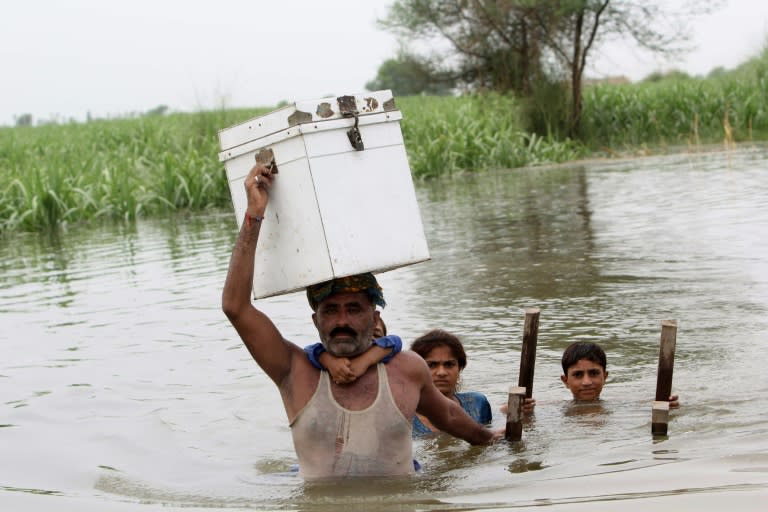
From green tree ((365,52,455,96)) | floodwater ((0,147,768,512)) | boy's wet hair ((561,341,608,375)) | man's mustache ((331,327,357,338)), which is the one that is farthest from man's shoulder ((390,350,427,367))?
green tree ((365,52,455,96))

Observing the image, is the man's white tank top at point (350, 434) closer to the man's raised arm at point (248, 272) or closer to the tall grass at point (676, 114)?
the man's raised arm at point (248, 272)

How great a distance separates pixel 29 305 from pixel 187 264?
1959 millimetres

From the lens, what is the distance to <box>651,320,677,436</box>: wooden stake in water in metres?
4.66

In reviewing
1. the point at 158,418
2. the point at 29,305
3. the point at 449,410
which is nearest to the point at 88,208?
the point at 29,305

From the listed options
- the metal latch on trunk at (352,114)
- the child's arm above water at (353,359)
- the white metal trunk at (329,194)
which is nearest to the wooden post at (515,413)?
the child's arm above water at (353,359)

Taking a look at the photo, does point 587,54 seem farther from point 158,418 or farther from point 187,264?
point 158,418

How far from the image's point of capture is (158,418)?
19.7ft

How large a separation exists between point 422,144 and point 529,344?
16.9m

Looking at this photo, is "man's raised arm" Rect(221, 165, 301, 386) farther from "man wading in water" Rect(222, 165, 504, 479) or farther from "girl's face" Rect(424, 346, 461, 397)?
"girl's face" Rect(424, 346, 461, 397)

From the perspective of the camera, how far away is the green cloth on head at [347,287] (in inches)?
152

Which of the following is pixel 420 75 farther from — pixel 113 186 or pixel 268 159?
pixel 268 159

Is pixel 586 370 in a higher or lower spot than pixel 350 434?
lower

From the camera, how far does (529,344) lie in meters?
5.13

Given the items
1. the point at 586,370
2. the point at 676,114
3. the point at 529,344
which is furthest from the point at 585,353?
the point at 676,114
